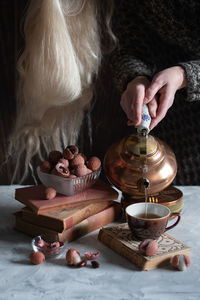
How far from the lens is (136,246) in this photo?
2.54ft

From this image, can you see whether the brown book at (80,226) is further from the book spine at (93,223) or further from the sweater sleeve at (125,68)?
the sweater sleeve at (125,68)

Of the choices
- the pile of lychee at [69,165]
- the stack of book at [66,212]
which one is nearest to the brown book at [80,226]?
the stack of book at [66,212]

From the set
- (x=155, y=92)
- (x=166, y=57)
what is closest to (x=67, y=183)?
(x=155, y=92)

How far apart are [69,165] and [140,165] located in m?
0.17

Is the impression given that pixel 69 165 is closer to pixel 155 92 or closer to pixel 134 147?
pixel 134 147

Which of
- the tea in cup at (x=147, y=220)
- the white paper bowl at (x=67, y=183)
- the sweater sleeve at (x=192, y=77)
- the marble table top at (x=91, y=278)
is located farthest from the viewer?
the sweater sleeve at (x=192, y=77)

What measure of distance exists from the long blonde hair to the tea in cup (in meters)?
0.45

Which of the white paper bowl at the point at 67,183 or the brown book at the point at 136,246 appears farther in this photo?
the white paper bowl at the point at 67,183

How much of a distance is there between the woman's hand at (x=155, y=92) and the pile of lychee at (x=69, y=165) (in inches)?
5.8

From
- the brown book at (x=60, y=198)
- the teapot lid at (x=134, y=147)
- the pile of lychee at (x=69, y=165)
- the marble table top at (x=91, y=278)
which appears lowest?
the marble table top at (x=91, y=278)

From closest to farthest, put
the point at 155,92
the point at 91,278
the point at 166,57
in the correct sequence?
the point at 91,278 → the point at 155,92 → the point at 166,57

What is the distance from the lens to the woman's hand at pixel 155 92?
92 centimetres

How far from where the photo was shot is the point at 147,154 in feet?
2.89

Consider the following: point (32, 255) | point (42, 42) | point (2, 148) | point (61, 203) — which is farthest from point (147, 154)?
point (2, 148)
